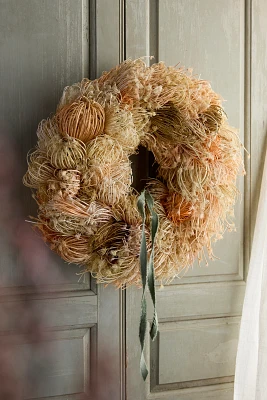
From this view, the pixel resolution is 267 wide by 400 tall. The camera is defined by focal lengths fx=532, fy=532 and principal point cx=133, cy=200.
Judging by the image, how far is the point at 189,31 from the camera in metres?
1.67

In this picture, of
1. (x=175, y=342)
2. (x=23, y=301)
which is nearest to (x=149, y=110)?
(x=23, y=301)

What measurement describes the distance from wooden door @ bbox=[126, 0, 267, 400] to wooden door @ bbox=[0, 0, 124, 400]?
0.09 metres

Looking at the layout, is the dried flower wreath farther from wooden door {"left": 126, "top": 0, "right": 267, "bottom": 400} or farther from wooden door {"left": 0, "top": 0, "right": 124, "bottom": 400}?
wooden door {"left": 126, "top": 0, "right": 267, "bottom": 400}

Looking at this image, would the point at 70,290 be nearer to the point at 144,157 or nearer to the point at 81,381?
the point at 81,381

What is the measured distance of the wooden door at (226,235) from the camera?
1631mm

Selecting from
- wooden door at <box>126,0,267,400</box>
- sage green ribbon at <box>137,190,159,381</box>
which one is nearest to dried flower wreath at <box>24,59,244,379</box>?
sage green ribbon at <box>137,190,159,381</box>

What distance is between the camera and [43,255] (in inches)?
59.6

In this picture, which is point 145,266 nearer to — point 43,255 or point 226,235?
point 43,255

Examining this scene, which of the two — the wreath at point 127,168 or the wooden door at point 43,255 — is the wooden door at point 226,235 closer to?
the wooden door at point 43,255

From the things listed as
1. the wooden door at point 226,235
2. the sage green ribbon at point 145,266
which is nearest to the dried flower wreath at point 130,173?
the sage green ribbon at point 145,266

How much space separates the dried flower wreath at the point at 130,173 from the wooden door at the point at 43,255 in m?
0.09

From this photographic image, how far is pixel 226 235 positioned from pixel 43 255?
0.60 m

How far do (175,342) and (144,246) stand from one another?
19.5 inches

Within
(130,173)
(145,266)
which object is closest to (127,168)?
(130,173)
